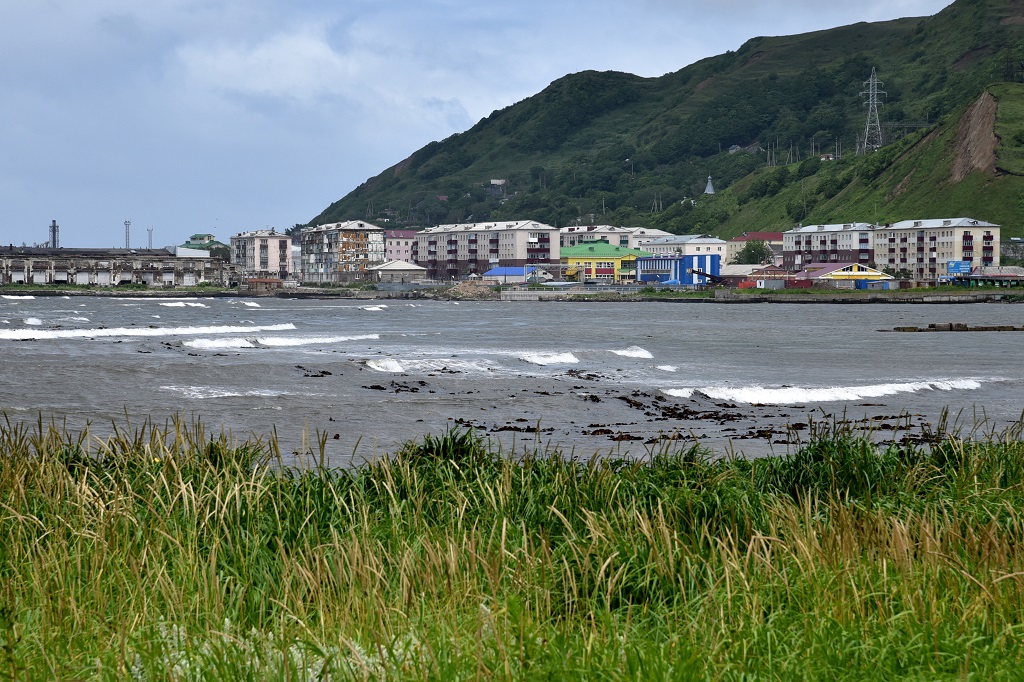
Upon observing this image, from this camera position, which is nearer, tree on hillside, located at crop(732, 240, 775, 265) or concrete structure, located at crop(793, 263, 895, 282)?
concrete structure, located at crop(793, 263, 895, 282)

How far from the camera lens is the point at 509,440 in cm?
1931

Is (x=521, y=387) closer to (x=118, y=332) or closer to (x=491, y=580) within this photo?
(x=491, y=580)

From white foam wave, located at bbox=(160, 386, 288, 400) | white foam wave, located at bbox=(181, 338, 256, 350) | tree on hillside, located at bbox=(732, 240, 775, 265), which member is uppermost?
tree on hillside, located at bbox=(732, 240, 775, 265)

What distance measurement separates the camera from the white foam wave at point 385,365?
3586 cm

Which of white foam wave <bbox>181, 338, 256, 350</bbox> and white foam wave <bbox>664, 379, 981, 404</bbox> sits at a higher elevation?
white foam wave <bbox>664, 379, 981, 404</bbox>

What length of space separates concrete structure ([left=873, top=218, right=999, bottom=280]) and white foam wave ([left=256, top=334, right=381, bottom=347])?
118 meters

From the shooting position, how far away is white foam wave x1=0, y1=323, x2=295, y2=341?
2184 inches

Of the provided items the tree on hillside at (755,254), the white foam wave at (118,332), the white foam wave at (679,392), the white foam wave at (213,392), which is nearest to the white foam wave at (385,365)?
the white foam wave at (213,392)

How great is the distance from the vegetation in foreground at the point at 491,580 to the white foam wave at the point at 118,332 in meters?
49.4

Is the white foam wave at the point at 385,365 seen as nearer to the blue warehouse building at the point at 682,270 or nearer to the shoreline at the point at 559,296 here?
the shoreline at the point at 559,296

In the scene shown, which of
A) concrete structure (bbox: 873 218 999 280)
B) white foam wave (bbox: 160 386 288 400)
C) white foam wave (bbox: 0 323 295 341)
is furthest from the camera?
concrete structure (bbox: 873 218 999 280)

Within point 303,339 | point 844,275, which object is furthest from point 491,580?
point 844,275

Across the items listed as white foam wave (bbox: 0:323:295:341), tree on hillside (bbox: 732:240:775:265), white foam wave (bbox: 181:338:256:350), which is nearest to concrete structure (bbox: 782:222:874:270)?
tree on hillside (bbox: 732:240:775:265)

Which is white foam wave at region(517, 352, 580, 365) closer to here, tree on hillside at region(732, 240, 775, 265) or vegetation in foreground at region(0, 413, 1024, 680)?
vegetation in foreground at region(0, 413, 1024, 680)
